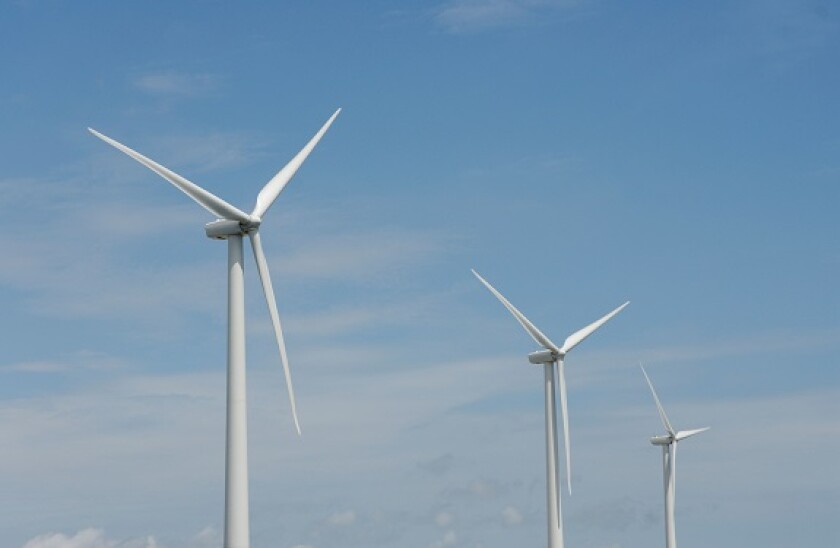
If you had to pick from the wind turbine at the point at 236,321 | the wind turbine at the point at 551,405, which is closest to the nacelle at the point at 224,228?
the wind turbine at the point at 236,321

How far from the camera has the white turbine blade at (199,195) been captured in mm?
52594

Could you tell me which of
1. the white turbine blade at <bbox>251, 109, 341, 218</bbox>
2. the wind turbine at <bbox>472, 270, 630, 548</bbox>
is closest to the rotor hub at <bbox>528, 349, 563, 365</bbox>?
the wind turbine at <bbox>472, 270, 630, 548</bbox>

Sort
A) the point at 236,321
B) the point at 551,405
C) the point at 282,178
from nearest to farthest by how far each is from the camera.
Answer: the point at 236,321
the point at 282,178
the point at 551,405

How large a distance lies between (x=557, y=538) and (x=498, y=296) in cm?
1233

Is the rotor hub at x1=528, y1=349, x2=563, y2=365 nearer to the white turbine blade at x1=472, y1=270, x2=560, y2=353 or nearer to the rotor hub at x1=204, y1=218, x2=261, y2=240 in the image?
the white turbine blade at x1=472, y1=270, x2=560, y2=353

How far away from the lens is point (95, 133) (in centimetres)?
4947

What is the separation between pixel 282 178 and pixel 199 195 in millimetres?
6089

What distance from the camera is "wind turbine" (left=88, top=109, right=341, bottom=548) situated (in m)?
49.9

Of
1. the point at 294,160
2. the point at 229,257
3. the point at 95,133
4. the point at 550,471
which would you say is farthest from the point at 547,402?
the point at 95,133

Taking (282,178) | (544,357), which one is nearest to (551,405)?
(544,357)

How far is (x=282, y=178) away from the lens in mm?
58562

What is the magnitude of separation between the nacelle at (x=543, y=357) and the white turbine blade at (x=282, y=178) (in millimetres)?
25264

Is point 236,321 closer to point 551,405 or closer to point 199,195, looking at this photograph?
point 199,195

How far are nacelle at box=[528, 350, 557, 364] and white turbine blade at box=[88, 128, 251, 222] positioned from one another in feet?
105
